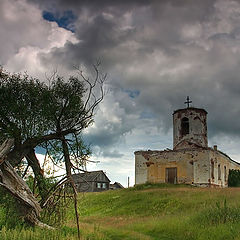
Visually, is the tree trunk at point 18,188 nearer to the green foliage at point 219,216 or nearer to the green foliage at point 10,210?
the green foliage at point 10,210

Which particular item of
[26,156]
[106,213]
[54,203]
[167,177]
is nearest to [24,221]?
[54,203]

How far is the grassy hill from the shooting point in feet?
49.0

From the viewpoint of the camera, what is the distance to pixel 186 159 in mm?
41500

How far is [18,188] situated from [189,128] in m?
32.6

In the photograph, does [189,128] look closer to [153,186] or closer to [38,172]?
[153,186]

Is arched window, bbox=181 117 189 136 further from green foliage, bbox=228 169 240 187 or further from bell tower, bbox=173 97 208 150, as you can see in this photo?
green foliage, bbox=228 169 240 187

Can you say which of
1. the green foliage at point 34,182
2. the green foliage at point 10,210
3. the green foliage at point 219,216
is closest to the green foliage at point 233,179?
the green foliage at point 219,216

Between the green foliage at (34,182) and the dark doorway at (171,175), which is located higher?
the dark doorway at (171,175)

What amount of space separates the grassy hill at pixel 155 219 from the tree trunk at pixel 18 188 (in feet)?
1.92

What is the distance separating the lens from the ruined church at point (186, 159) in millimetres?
41000

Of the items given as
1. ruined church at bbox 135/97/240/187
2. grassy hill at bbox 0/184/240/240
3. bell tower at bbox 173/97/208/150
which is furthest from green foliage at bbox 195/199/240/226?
bell tower at bbox 173/97/208/150

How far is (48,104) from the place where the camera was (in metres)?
15.3

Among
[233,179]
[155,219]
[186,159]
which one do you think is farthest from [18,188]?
[233,179]

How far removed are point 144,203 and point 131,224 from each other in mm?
9336
